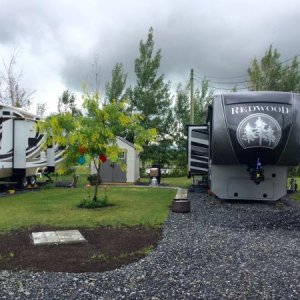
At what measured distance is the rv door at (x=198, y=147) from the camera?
15.1 m

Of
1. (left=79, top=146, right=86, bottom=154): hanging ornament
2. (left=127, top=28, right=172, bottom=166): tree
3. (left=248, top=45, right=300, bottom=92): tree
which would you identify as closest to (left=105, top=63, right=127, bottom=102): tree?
(left=127, top=28, right=172, bottom=166): tree

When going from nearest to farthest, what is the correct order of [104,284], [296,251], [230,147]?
[104,284], [296,251], [230,147]

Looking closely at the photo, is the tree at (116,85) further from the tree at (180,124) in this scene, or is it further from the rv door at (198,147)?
the rv door at (198,147)

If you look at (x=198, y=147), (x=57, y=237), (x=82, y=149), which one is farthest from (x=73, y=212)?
(x=198, y=147)

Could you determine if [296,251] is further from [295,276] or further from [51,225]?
[51,225]

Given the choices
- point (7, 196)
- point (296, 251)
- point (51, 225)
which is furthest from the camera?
point (7, 196)

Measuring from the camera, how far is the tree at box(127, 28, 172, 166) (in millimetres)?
29672

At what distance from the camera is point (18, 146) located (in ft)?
51.6

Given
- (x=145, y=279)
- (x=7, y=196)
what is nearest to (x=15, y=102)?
(x=7, y=196)

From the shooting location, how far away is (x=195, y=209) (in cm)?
1084

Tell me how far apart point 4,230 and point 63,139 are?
354 centimetres

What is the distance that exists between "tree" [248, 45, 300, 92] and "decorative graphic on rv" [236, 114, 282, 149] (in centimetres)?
2667

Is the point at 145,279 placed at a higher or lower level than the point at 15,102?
lower

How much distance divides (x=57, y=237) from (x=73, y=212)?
10.5 feet
